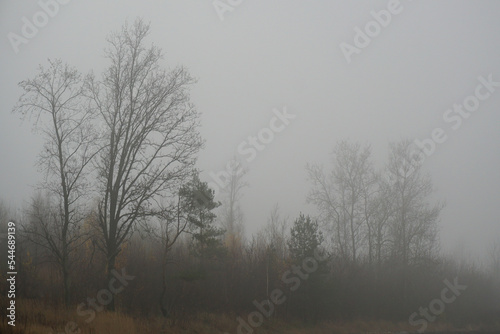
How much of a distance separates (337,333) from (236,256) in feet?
28.8

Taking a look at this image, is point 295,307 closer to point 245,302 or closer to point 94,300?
point 245,302
